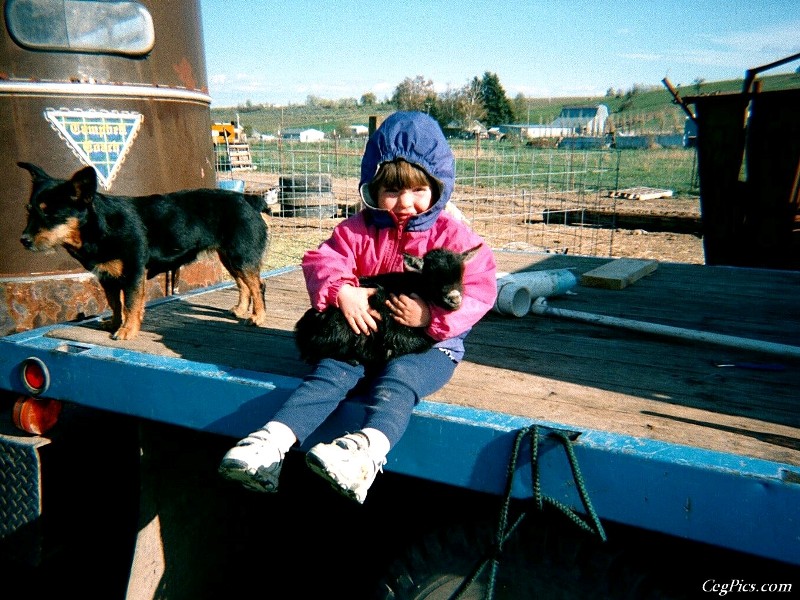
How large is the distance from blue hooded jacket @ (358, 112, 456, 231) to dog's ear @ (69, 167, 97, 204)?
1479 mm

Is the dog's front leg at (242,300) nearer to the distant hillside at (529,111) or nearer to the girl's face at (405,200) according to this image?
the girl's face at (405,200)

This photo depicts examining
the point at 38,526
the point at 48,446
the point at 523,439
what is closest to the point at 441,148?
the point at 523,439

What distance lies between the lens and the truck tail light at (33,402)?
2.65 meters

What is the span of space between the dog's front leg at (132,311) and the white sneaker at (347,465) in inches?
64.0

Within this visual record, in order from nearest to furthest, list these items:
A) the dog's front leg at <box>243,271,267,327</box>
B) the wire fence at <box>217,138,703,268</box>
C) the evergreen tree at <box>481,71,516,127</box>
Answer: the dog's front leg at <box>243,271,267,327</box>
the wire fence at <box>217,138,703,268</box>
the evergreen tree at <box>481,71,516,127</box>

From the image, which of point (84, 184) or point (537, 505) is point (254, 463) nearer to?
point (537, 505)

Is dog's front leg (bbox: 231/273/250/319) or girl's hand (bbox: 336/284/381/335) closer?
girl's hand (bbox: 336/284/381/335)

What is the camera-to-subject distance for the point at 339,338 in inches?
95.1

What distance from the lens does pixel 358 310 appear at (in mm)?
2410

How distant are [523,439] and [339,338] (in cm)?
88

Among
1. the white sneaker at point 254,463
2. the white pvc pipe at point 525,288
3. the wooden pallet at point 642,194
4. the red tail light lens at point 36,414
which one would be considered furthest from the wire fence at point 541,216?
the white sneaker at point 254,463

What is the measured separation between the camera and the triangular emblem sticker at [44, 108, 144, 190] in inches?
171

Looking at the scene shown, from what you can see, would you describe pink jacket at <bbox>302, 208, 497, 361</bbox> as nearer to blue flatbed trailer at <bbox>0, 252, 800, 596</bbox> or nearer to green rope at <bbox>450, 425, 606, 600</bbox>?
blue flatbed trailer at <bbox>0, 252, 800, 596</bbox>

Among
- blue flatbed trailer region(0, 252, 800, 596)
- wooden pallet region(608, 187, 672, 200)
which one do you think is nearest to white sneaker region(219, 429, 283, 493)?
blue flatbed trailer region(0, 252, 800, 596)
